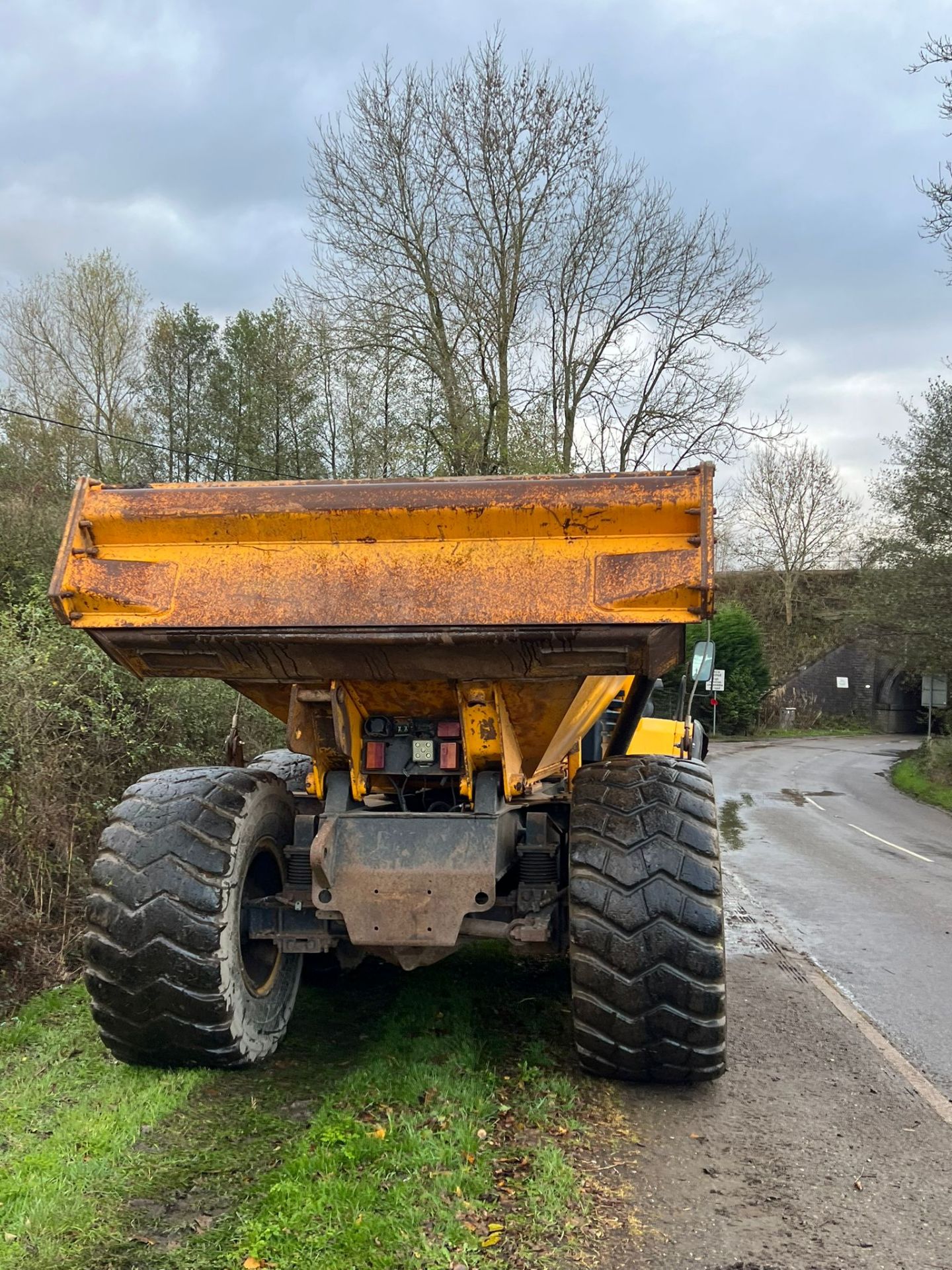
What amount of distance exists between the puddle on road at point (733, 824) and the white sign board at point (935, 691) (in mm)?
10945

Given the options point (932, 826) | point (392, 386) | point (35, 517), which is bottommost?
point (932, 826)

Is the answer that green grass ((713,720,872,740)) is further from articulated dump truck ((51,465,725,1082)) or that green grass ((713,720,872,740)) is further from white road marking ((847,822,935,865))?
articulated dump truck ((51,465,725,1082))

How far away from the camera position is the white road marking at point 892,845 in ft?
43.7

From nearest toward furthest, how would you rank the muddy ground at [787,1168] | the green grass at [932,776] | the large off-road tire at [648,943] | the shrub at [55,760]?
the muddy ground at [787,1168] → the large off-road tire at [648,943] → the shrub at [55,760] → the green grass at [932,776]

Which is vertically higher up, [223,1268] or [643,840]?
[643,840]

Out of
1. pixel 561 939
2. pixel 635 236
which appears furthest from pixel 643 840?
pixel 635 236

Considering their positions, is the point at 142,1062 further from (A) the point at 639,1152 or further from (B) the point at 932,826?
(B) the point at 932,826

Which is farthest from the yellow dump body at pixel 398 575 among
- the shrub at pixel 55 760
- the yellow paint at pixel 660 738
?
the yellow paint at pixel 660 738

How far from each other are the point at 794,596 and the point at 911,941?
140ft

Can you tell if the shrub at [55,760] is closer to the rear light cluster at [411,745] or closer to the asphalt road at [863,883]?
the rear light cluster at [411,745]

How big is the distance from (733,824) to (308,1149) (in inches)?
523

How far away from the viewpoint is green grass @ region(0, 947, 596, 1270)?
2.86m

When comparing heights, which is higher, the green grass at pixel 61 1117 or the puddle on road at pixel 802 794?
Result: the green grass at pixel 61 1117

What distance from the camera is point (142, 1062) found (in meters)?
4.12
